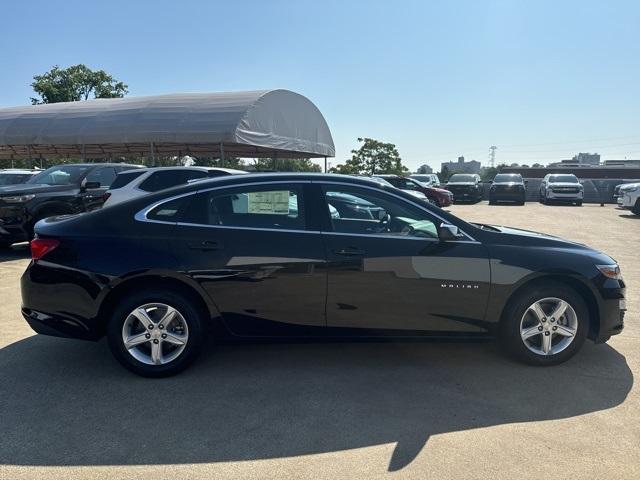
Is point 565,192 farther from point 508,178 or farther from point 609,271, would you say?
point 609,271

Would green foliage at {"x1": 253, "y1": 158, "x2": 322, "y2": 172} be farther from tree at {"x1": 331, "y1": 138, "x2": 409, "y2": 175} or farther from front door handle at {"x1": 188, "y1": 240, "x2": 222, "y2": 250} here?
front door handle at {"x1": 188, "y1": 240, "x2": 222, "y2": 250}

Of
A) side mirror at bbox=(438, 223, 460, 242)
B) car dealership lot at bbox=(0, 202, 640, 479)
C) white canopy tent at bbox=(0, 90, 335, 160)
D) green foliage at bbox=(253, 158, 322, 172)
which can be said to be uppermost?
white canopy tent at bbox=(0, 90, 335, 160)

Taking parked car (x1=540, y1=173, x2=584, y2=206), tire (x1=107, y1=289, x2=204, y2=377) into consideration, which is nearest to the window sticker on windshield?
tire (x1=107, y1=289, x2=204, y2=377)

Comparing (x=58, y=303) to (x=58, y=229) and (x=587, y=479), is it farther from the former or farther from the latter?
(x=587, y=479)

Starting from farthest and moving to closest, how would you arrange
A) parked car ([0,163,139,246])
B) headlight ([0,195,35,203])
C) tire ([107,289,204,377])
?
1. parked car ([0,163,139,246])
2. headlight ([0,195,35,203])
3. tire ([107,289,204,377])

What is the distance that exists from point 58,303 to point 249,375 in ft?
5.32

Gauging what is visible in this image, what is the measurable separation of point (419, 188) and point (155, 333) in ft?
54.3

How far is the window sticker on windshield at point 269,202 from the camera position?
12.7 ft

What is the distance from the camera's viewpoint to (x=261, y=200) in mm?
3914

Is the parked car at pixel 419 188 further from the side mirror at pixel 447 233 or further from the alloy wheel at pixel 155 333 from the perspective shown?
→ the alloy wheel at pixel 155 333

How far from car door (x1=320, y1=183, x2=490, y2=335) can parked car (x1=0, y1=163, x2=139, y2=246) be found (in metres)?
7.21

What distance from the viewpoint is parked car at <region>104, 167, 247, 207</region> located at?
8.38 metres

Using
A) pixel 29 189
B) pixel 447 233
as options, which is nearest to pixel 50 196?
pixel 29 189

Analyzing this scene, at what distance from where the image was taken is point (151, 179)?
852 centimetres
